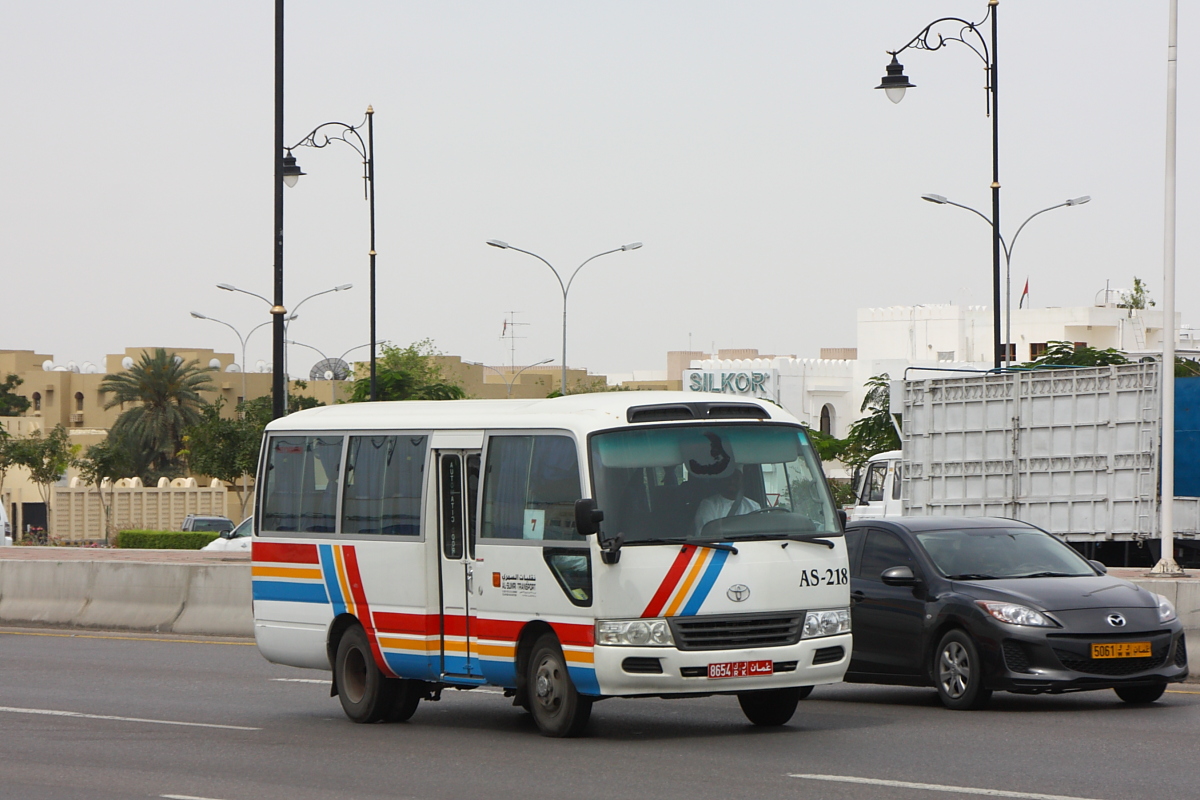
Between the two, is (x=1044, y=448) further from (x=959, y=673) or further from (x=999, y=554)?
(x=959, y=673)

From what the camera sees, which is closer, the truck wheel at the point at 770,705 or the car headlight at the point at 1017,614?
the truck wheel at the point at 770,705

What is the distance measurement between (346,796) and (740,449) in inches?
147

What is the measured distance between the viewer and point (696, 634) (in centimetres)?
1084

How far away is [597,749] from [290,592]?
369 cm

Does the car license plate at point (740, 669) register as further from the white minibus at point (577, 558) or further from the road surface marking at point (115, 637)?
the road surface marking at point (115, 637)

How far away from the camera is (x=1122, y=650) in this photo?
12164 millimetres

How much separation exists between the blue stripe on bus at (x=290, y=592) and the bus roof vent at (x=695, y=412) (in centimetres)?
323

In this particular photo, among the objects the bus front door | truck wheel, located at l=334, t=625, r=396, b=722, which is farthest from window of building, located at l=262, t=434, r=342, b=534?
the bus front door

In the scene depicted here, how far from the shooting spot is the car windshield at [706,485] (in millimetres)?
11086

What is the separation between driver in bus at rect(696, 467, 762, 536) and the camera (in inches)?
440

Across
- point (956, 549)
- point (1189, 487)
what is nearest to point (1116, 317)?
point (1189, 487)

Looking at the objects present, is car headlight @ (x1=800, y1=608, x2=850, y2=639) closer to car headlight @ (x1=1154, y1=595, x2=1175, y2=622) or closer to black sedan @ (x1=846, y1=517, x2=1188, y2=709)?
black sedan @ (x1=846, y1=517, x2=1188, y2=709)

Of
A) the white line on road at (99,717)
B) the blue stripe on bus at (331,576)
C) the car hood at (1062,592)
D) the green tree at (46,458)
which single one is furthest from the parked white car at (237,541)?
the green tree at (46,458)

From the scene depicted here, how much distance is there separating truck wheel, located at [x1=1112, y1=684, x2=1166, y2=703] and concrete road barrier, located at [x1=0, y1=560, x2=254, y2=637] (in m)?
12.5
